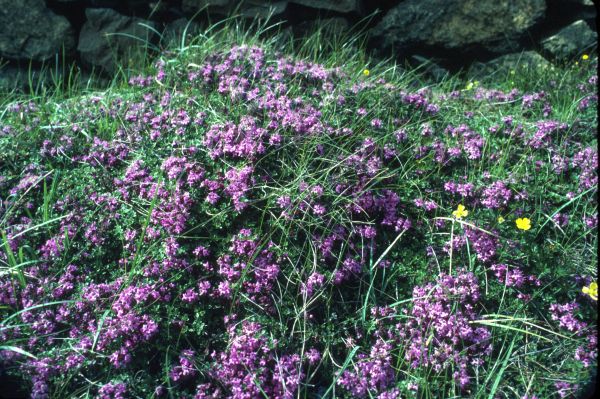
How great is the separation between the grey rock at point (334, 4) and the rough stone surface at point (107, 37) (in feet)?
4.82

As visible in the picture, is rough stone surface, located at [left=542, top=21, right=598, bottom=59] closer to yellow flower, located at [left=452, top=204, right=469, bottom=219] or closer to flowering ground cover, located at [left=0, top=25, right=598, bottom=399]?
flowering ground cover, located at [left=0, top=25, right=598, bottom=399]

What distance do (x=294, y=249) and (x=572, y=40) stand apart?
3676mm

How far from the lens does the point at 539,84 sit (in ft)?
15.0

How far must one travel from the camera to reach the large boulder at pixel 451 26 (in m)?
5.04

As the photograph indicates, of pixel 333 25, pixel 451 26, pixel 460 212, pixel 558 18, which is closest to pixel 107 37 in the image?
pixel 333 25

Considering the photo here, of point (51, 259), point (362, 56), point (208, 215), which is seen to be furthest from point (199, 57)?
point (51, 259)

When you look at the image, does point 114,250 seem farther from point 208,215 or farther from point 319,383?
point 319,383

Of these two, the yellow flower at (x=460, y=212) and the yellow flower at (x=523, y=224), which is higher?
the yellow flower at (x=523, y=224)

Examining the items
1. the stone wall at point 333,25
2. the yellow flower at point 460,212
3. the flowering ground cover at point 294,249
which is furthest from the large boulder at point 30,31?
the yellow flower at point 460,212

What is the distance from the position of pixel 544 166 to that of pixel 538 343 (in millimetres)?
1216

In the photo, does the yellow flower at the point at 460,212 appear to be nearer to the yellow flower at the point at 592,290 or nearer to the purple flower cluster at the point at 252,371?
the yellow flower at the point at 592,290

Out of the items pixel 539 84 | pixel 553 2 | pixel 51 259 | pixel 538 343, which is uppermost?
pixel 553 2

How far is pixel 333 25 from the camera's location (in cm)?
504

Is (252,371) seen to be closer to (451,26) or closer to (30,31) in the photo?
(451,26)
